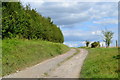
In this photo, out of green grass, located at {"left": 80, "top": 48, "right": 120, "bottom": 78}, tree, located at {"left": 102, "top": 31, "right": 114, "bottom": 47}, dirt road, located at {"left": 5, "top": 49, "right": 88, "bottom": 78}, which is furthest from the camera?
tree, located at {"left": 102, "top": 31, "right": 114, "bottom": 47}

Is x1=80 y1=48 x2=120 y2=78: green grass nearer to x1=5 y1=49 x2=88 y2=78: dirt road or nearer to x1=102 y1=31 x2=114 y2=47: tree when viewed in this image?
x1=5 y1=49 x2=88 y2=78: dirt road

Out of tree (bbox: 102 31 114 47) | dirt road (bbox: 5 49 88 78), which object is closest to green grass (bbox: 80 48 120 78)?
dirt road (bbox: 5 49 88 78)

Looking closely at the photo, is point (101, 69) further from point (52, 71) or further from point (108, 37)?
point (108, 37)

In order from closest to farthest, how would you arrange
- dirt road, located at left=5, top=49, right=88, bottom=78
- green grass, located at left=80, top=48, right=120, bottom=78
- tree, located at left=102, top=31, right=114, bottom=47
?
green grass, located at left=80, top=48, right=120, bottom=78
dirt road, located at left=5, top=49, right=88, bottom=78
tree, located at left=102, top=31, right=114, bottom=47

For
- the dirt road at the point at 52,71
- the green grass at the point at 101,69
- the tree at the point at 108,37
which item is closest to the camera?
the green grass at the point at 101,69

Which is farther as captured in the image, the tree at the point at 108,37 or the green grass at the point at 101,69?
the tree at the point at 108,37

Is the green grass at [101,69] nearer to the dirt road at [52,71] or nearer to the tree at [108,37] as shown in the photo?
the dirt road at [52,71]

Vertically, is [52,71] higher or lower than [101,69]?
lower

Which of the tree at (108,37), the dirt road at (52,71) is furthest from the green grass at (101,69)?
the tree at (108,37)

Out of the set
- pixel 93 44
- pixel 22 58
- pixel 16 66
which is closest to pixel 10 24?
pixel 22 58

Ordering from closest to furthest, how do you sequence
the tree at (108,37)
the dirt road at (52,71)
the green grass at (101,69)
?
the green grass at (101,69)
the dirt road at (52,71)
the tree at (108,37)

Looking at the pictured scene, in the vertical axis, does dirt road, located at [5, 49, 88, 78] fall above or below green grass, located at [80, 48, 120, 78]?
below

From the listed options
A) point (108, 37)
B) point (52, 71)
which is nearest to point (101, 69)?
point (52, 71)

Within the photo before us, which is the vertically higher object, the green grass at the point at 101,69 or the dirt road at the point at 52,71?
the green grass at the point at 101,69
